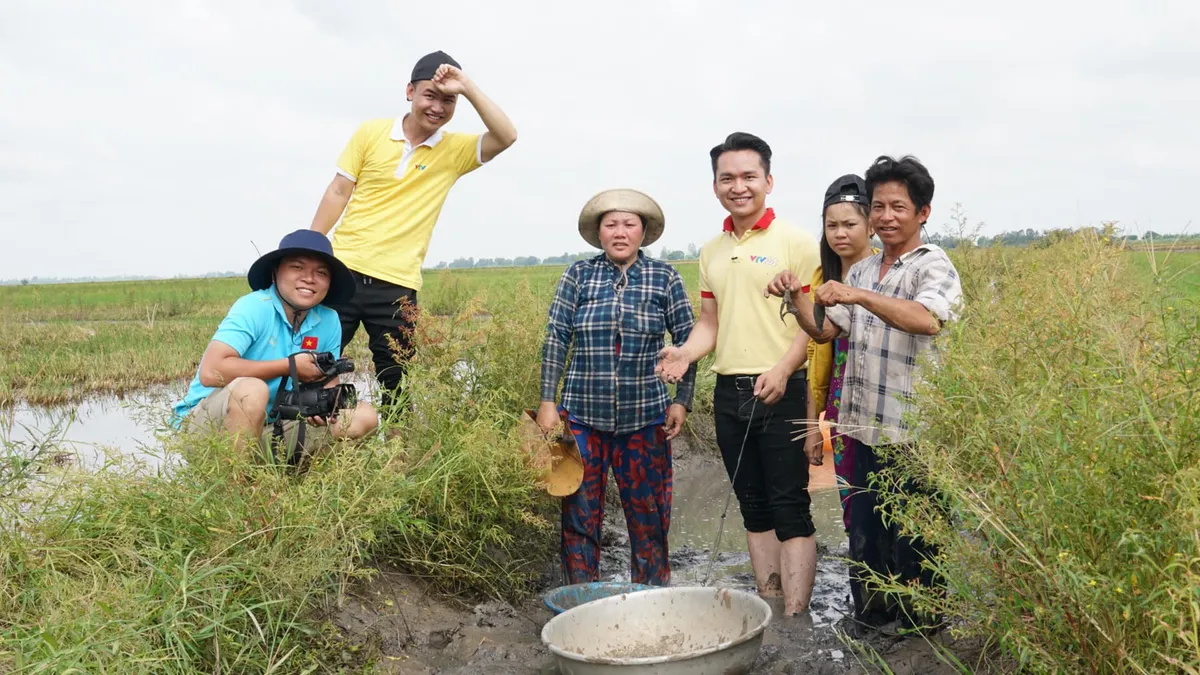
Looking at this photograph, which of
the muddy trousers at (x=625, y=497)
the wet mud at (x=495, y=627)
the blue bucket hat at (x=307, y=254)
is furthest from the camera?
the muddy trousers at (x=625, y=497)

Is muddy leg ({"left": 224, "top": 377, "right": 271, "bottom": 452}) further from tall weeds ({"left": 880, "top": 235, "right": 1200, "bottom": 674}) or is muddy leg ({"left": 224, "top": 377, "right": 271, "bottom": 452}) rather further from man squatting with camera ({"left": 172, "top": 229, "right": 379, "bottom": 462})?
tall weeds ({"left": 880, "top": 235, "right": 1200, "bottom": 674})

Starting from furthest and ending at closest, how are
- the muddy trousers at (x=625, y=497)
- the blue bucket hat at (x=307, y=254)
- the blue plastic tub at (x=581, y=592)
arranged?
the muddy trousers at (x=625, y=497), the blue bucket hat at (x=307, y=254), the blue plastic tub at (x=581, y=592)

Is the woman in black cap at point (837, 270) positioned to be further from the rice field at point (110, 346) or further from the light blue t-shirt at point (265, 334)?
the light blue t-shirt at point (265, 334)

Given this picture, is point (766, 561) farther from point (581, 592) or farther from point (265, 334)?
point (265, 334)

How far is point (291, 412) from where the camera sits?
3.93 meters

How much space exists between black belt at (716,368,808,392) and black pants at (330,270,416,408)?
1550 mm

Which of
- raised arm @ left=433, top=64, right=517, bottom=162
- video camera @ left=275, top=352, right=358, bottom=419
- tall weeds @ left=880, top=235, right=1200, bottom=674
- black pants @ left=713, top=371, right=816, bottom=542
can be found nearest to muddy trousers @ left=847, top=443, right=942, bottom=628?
black pants @ left=713, top=371, right=816, bottom=542

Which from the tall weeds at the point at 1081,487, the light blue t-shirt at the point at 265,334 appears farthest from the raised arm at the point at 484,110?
the tall weeds at the point at 1081,487

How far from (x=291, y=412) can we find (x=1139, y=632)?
3.14m

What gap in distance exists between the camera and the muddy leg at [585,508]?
14.3 feet

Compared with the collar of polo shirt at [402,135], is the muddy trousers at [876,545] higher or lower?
lower

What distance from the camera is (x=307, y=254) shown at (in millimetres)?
4168

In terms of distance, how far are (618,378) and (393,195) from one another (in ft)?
5.01

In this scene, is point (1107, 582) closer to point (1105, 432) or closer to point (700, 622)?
point (1105, 432)
